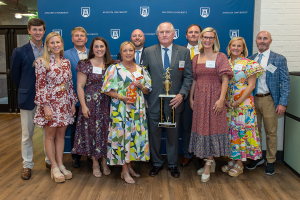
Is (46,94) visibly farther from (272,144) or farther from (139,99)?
(272,144)

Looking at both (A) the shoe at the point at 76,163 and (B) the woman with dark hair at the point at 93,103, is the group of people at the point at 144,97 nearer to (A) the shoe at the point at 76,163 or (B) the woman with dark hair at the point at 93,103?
(B) the woman with dark hair at the point at 93,103

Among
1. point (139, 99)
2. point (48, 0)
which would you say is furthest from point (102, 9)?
point (139, 99)

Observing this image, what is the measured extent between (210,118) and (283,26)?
2.08 metres

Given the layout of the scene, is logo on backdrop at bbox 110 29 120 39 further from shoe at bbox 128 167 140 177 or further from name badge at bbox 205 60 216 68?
shoe at bbox 128 167 140 177

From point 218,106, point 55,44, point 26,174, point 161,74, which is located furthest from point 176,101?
point 26,174

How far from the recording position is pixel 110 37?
14.0 ft

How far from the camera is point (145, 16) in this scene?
13.8ft

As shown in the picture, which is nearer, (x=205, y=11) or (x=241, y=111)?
(x=241, y=111)

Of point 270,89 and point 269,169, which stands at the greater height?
point 270,89

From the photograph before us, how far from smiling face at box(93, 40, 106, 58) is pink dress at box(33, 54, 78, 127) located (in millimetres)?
393

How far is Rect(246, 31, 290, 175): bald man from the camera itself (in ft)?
10.6

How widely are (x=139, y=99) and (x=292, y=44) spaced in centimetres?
264

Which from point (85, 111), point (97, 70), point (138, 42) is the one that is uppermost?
point (138, 42)

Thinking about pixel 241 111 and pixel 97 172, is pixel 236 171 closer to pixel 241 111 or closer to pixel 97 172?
pixel 241 111
